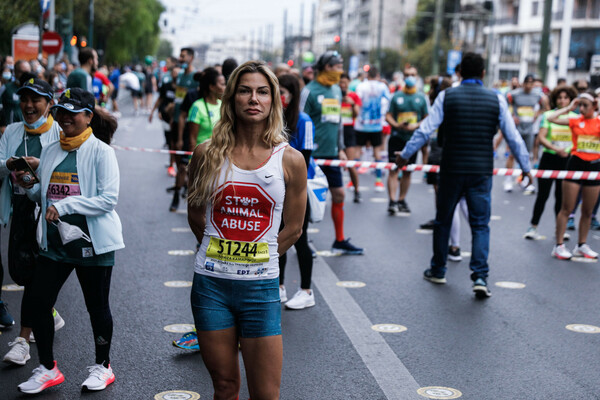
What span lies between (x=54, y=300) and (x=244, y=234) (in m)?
1.70

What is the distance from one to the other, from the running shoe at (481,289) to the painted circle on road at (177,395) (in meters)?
3.17

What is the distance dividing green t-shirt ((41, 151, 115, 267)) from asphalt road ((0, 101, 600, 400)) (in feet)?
2.51

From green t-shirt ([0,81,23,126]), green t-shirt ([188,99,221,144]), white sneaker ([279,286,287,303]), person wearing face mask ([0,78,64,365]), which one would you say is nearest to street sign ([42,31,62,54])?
green t-shirt ([0,81,23,126])

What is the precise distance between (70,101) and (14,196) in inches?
48.8

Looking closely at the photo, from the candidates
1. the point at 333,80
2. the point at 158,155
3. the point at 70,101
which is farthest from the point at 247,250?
the point at 158,155

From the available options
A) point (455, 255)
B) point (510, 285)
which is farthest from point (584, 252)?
point (510, 285)

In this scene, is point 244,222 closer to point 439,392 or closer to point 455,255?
point 439,392

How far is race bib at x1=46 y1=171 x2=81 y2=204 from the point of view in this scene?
14.7 ft

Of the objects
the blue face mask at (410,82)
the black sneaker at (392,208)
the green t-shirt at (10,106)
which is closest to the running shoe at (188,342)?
the green t-shirt at (10,106)

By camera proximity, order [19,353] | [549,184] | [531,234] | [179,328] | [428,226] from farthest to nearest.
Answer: [428,226] → [531,234] → [549,184] → [179,328] → [19,353]

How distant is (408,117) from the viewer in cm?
1167

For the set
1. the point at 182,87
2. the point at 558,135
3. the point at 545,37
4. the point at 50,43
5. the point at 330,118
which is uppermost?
the point at 545,37

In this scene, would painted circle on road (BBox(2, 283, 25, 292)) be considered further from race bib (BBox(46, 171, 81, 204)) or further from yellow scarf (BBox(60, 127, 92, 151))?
yellow scarf (BBox(60, 127, 92, 151))

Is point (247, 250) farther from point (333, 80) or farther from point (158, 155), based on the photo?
point (158, 155)
